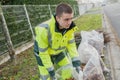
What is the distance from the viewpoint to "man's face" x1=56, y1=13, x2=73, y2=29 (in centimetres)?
320

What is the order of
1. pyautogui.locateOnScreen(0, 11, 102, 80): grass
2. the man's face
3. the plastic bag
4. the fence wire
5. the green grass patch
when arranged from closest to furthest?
the man's face → the plastic bag → pyautogui.locateOnScreen(0, 11, 102, 80): grass → the fence wire → the green grass patch

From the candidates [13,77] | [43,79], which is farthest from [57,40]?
[13,77]

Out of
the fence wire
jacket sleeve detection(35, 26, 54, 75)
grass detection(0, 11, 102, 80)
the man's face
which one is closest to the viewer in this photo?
the man's face

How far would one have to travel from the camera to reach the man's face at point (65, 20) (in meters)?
3.20

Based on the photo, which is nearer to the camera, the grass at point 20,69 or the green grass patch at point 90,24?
the grass at point 20,69

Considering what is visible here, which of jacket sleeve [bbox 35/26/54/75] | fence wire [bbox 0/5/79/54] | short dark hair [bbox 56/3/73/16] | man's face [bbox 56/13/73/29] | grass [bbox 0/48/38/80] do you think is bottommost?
grass [bbox 0/48/38/80]

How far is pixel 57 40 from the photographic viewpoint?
140 inches

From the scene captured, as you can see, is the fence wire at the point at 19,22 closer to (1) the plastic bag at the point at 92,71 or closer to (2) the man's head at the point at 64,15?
(1) the plastic bag at the point at 92,71

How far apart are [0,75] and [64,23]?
3350 mm

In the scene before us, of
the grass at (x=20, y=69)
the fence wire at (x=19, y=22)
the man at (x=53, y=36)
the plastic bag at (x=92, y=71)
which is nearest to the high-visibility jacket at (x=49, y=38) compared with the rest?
the man at (x=53, y=36)

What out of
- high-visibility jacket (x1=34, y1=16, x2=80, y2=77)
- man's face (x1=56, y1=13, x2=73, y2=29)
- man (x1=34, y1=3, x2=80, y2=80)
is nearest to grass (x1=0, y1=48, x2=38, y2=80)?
man (x1=34, y1=3, x2=80, y2=80)

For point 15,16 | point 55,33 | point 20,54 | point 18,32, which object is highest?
point 55,33

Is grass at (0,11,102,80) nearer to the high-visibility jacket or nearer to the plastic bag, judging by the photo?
the plastic bag

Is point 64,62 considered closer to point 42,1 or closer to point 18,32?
point 18,32
